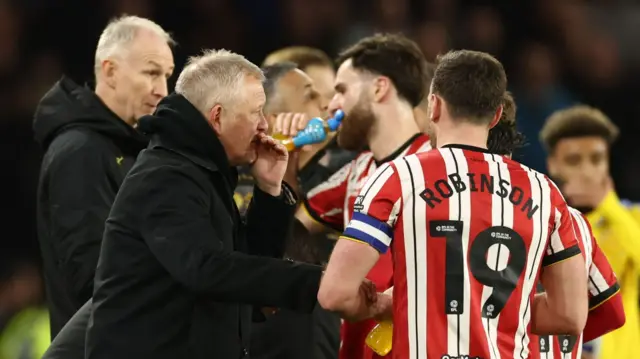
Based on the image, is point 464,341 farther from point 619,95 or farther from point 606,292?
point 619,95

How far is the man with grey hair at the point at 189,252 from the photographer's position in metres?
2.85

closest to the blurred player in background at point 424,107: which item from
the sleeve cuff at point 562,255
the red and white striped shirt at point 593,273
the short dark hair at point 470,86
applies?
the red and white striped shirt at point 593,273

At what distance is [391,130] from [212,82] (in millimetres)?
1429

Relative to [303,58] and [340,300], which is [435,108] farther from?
[303,58]

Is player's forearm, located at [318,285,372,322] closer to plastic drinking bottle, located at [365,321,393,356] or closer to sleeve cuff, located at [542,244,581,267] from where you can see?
plastic drinking bottle, located at [365,321,393,356]

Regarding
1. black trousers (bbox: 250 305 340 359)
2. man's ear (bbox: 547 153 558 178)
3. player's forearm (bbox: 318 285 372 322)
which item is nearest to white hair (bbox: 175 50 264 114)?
player's forearm (bbox: 318 285 372 322)

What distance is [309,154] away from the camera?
511 centimetres

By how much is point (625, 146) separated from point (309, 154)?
12.5ft

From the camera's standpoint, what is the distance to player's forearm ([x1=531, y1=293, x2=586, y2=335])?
2.97 meters

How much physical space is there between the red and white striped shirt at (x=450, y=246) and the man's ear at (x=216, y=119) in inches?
19.4

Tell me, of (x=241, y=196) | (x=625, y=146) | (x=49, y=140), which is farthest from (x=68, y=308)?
(x=625, y=146)

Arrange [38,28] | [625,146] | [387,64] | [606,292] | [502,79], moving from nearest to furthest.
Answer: [502,79]
[606,292]
[387,64]
[38,28]
[625,146]

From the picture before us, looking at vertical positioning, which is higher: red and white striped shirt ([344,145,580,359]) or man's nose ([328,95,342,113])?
man's nose ([328,95,342,113])

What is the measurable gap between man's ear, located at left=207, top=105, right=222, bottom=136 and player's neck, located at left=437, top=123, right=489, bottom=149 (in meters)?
0.62
